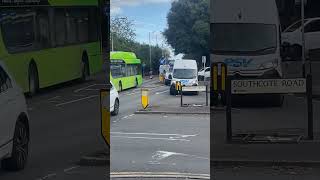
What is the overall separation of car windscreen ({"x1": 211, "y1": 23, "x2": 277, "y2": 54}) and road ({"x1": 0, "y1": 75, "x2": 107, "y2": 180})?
2.17 ft

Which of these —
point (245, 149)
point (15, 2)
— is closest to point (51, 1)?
point (15, 2)

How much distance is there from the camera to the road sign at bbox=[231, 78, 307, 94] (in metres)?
3.29

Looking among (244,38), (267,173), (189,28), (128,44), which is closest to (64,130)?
(128,44)

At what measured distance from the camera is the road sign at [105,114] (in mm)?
2961

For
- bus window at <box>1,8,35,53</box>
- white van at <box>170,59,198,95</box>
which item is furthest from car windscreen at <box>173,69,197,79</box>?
bus window at <box>1,8,35,53</box>

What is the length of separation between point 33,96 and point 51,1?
0.48 meters

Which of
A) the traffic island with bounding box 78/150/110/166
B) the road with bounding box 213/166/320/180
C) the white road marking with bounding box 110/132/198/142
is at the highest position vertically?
the white road marking with bounding box 110/132/198/142

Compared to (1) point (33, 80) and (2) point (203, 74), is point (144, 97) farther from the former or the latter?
(1) point (33, 80)

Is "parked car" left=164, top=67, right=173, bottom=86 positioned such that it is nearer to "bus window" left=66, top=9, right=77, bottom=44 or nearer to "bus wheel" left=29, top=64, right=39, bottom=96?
"bus window" left=66, top=9, right=77, bottom=44

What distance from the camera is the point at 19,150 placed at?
279 cm

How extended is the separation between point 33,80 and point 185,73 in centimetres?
75

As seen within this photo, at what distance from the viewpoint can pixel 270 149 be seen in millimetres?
3639

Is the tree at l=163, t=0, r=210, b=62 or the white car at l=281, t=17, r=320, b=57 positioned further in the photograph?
the white car at l=281, t=17, r=320, b=57

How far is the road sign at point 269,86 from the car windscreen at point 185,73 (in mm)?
518
